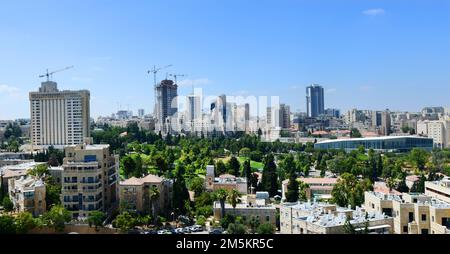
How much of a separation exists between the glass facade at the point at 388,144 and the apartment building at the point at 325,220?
38.7ft

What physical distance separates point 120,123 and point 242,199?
13102 mm

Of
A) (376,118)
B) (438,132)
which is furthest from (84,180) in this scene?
(376,118)

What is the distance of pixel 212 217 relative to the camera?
6398 millimetres

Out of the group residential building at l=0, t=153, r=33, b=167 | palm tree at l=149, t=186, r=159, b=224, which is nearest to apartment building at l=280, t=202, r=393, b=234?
palm tree at l=149, t=186, r=159, b=224

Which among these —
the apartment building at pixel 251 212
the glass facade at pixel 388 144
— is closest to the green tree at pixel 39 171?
the apartment building at pixel 251 212

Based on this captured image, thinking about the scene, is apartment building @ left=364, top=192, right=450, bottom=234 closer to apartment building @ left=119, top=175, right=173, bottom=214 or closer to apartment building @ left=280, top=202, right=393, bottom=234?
apartment building @ left=280, top=202, right=393, bottom=234

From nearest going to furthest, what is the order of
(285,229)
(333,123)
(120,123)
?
(285,229) < (120,123) < (333,123)

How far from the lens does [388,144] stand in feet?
53.8

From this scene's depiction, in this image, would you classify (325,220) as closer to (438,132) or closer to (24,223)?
(24,223)

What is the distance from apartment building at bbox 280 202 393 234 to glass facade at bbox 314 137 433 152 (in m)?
11.8

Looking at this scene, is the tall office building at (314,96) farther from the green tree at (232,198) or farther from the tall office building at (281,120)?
the green tree at (232,198)

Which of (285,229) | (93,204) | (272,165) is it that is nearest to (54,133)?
(272,165)
